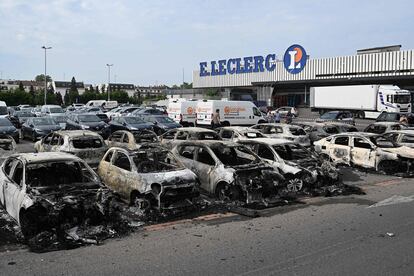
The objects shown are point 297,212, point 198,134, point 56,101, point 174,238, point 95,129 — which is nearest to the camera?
point 174,238

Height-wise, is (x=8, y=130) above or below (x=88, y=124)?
below

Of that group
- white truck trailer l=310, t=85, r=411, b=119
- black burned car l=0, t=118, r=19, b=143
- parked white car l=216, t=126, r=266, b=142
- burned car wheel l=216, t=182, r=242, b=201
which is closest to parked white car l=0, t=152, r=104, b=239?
burned car wheel l=216, t=182, r=242, b=201

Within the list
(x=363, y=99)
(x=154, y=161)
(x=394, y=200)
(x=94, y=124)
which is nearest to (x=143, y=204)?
(x=154, y=161)

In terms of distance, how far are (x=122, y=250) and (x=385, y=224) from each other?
4870 millimetres

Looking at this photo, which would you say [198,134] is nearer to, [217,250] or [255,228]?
[255,228]

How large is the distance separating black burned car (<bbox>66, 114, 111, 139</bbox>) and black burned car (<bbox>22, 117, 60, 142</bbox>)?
1159 millimetres

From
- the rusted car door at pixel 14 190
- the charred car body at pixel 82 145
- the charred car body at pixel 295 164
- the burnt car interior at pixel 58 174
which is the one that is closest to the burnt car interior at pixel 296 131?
the charred car body at pixel 295 164

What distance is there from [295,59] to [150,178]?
57.6m

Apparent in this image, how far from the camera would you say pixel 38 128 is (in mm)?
24125

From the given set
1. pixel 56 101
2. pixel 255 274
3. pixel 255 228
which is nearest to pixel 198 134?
pixel 255 228

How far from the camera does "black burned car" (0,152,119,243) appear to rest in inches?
299

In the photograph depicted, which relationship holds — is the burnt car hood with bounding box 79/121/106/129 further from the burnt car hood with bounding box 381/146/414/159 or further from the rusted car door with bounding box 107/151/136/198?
the burnt car hood with bounding box 381/146/414/159

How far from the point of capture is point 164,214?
9227 mm

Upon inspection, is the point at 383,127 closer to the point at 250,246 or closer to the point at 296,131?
the point at 296,131
